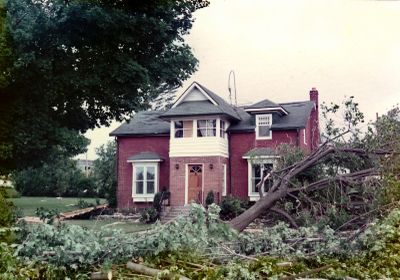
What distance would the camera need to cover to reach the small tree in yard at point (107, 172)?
3855mm

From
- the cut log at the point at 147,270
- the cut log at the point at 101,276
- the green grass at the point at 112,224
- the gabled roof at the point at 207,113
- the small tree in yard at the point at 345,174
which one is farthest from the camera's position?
the small tree in yard at the point at 345,174

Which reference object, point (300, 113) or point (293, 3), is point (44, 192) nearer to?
point (300, 113)

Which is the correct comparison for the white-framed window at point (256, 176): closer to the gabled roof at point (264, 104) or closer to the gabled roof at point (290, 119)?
the gabled roof at point (290, 119)

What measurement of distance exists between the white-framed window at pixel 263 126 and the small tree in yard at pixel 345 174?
0.99ft

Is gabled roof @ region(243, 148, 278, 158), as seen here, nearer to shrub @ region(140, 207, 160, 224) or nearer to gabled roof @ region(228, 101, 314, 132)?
gabled roof @ region(228, 101, 314, 132)

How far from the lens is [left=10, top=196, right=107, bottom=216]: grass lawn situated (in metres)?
3.77

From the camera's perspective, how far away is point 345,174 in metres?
4.08

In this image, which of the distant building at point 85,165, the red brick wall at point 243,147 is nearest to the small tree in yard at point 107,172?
the distant building at point 85,165

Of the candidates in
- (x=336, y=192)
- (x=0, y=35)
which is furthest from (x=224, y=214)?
(x=0, y=35)

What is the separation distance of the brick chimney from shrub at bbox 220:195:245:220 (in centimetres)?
73

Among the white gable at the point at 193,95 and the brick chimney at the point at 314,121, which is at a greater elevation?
the white gable at the point at 193,95

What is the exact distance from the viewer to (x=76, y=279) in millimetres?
3209

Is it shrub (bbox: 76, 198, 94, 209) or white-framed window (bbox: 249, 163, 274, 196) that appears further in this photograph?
white-framed window (bbox: 249, 163, 274, 196)

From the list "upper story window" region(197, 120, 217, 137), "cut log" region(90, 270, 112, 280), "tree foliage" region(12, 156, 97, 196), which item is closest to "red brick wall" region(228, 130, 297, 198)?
"upper story window" region(197, 120, 217, 137)
